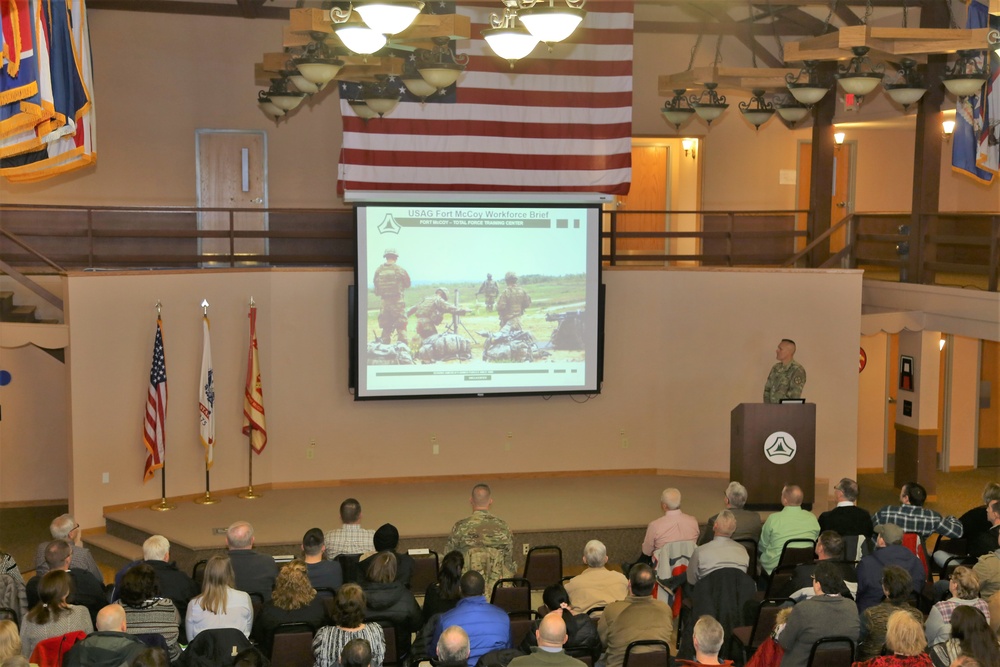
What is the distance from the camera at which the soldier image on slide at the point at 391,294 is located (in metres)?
11.3

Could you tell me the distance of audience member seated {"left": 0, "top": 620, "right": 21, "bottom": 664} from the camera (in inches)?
190

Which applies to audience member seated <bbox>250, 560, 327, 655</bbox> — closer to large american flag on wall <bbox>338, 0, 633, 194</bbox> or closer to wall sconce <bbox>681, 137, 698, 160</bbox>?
large american flag on wall <bbox>338, 0, 633, 194</bbox>

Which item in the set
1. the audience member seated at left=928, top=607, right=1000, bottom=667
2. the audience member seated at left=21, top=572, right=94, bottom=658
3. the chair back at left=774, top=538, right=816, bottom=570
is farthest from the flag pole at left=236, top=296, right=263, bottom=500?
the audience member seated at left=928, top=607, right=1000, bottom=667

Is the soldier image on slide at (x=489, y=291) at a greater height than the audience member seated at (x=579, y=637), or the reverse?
the soldier image on slide at (x=489, y=291)

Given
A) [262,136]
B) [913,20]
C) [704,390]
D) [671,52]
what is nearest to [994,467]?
[704,390]

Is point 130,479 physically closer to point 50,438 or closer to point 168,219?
point 50,438

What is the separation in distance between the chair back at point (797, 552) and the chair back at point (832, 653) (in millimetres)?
2012

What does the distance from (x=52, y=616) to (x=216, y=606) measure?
854 millimetres

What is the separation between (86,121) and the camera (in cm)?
818

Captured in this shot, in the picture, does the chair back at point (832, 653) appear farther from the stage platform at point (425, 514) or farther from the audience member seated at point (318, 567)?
the stage platform at point (425, 514)

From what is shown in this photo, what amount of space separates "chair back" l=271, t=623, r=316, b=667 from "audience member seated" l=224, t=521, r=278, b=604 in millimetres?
1134

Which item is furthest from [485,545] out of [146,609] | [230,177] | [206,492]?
[230,177]

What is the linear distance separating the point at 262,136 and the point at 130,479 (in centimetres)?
518

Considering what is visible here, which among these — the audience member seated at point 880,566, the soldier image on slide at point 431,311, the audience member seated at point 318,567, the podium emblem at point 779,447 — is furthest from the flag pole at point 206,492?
the audience member seated at point 880,566
